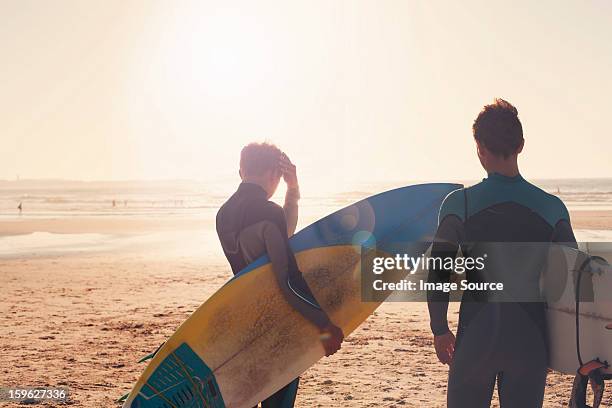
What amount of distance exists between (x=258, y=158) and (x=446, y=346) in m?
1.38

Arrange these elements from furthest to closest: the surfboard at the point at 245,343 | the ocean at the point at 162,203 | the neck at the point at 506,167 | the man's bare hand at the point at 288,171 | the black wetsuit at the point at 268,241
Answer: the ocean at the point at 162,203
the surfboard at the point at 245,343
the man's bare hand at the point at 288,171
the black wetsuit at the point at 268,241
the neck at the point at 506,167

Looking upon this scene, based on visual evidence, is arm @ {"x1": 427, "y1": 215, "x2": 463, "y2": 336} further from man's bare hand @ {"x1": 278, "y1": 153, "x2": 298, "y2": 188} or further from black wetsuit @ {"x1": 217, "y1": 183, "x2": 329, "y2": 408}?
man's bare hand @ {"x1": 278, "y1": 153, "x2": 298, "y2": 188}

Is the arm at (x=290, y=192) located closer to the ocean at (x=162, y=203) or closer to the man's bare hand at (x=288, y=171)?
the man's bare hand at (x=288, y=171)

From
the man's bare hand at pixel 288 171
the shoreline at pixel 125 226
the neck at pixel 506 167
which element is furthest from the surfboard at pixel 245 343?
the shoreline at pixel 125 226

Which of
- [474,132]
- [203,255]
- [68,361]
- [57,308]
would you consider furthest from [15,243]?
[474,132]

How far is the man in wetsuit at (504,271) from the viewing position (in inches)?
103

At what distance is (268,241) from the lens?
3.17 m

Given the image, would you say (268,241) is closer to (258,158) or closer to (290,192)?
(258,158)

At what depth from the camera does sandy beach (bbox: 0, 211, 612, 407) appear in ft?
18.3

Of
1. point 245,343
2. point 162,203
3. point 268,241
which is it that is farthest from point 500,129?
point 162,203

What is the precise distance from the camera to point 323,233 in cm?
423

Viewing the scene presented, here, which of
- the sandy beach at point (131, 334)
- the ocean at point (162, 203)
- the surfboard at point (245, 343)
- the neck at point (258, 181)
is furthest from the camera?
the ocean at point (162, 203)

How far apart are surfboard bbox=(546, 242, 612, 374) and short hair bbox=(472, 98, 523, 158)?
486mm

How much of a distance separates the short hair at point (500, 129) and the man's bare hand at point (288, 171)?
1169mm
